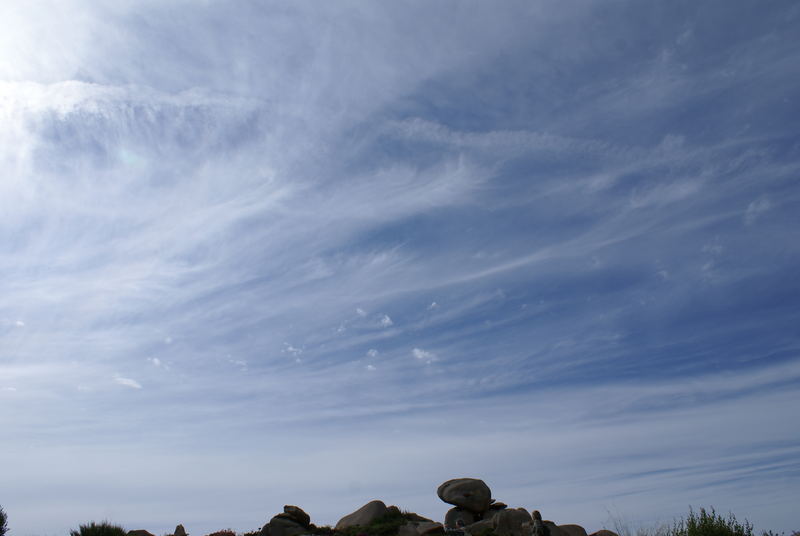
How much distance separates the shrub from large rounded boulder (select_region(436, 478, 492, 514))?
62.1ft

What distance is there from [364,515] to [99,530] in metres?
14.9

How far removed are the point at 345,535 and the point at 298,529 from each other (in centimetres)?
323

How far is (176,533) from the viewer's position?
117ft

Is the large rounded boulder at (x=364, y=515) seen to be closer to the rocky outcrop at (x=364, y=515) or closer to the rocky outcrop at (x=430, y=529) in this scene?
the rocky outcrop at (x=364, y=515)

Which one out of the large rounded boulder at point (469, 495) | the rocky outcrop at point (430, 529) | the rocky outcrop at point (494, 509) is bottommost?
the rocky outcrop at point (430, 529)

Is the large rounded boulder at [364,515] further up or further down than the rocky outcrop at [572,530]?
further up

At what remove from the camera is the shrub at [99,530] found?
3269cm

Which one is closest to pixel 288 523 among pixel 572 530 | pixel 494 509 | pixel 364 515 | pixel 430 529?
pixel 364 515

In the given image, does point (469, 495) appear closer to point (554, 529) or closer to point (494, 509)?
point (494, 509)

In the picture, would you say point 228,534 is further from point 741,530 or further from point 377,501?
point 741,530

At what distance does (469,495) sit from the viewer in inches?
1544

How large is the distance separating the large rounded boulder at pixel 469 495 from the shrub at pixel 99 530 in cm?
1892

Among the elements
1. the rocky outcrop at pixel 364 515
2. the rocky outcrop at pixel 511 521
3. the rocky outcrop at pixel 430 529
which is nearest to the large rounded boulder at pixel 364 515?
the rocky outcrop at pixel 364 515

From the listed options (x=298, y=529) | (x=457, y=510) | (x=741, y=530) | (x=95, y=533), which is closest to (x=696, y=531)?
(x=741, y=530)
